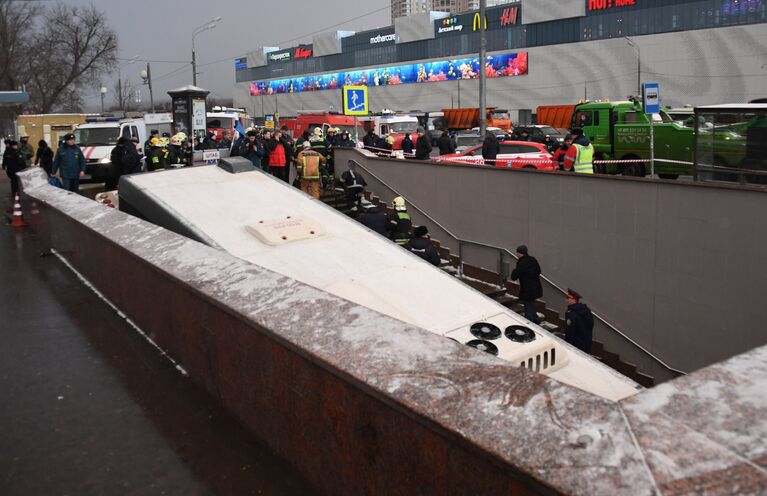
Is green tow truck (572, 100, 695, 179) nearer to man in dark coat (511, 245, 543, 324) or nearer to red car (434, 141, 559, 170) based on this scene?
red car (434, 141, 559, 170)

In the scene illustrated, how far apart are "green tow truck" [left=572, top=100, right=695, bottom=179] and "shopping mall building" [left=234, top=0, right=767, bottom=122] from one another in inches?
473

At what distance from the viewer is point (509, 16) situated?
245ft

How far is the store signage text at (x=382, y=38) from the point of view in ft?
304

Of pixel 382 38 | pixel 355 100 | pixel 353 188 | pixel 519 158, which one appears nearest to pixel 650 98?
pixel 519 158

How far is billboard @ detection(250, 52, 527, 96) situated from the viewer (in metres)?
76.5

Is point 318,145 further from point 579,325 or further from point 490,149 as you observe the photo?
point 579,325

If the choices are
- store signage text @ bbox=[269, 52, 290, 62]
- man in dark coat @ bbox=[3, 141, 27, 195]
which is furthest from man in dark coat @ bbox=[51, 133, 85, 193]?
store signage text @ bbox=[269, 52, 290, 62]

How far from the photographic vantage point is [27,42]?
58.9m

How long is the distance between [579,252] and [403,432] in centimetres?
1032

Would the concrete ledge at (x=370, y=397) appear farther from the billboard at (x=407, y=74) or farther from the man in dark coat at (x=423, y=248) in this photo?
the billboard at (x=407, y=74)

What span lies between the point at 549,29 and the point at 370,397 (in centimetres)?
7454

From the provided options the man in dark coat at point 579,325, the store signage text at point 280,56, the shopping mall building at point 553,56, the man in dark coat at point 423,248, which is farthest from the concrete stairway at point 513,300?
the store signage text at point 280,56

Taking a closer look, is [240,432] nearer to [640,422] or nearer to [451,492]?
[451,492]


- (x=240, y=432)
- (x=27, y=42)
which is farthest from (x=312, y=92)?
(x=240, y=432)
